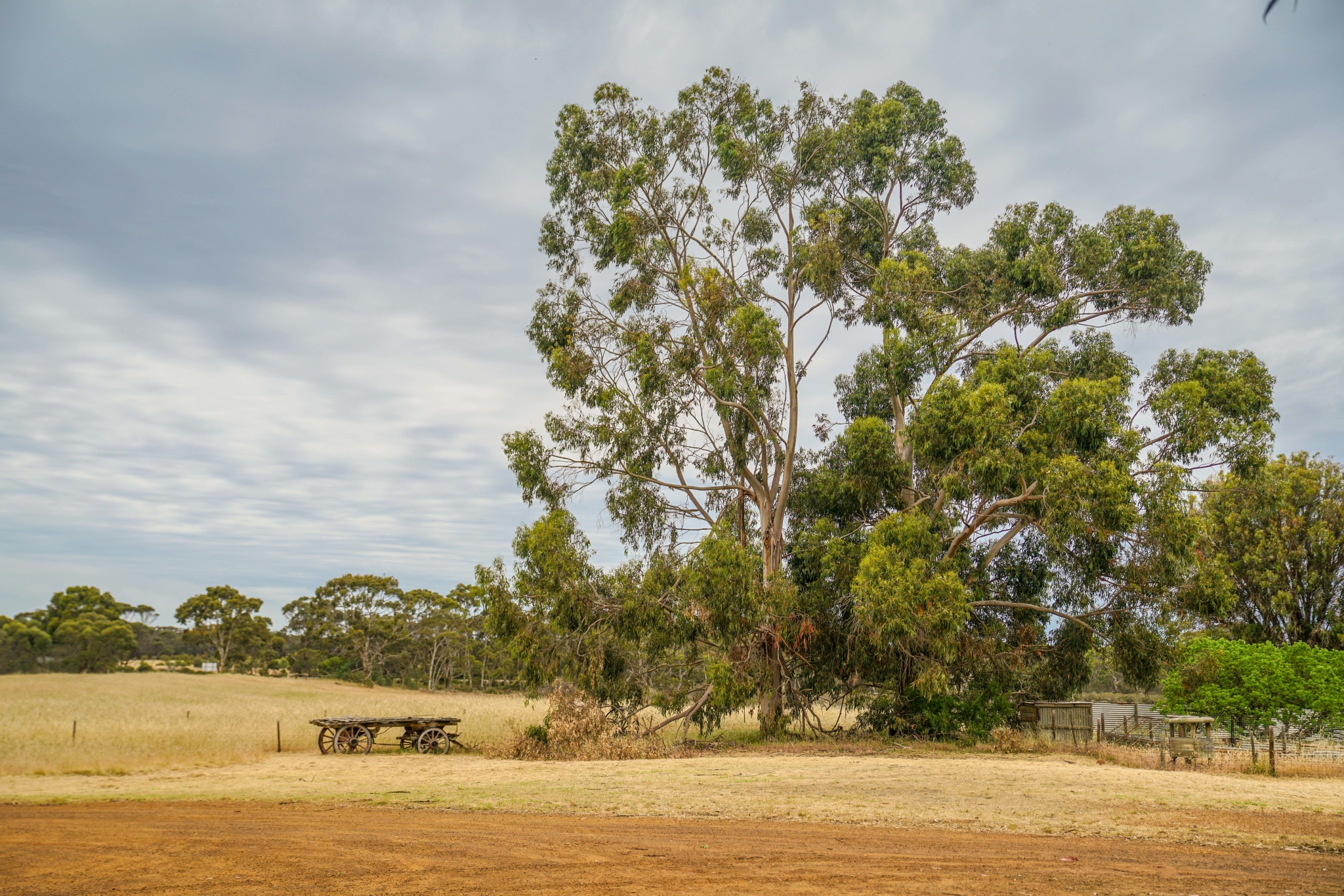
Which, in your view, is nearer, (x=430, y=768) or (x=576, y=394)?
(x=430, y=768)

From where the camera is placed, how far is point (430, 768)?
54.3ft

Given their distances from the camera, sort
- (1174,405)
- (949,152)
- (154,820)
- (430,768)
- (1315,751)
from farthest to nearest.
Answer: (949,152), (1174,405), (1315,751), (430,768), (154,820)

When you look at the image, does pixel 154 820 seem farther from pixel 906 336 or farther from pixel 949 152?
pixel 949 152

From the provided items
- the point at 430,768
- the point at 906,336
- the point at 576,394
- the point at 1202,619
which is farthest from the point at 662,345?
the point at 1202,619

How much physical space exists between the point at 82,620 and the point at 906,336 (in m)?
60.3

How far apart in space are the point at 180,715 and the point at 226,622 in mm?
38646

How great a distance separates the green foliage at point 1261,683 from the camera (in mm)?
19141

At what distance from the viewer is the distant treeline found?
195 feet

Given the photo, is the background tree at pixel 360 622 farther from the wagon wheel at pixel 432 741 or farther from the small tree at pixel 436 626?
the wagon wheel at pixel 432 741

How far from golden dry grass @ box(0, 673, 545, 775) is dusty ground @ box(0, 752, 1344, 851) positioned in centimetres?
→ 208

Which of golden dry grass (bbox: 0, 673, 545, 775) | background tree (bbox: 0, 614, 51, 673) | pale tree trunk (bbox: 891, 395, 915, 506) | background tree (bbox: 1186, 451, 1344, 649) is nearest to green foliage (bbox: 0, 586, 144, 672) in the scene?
background tree (bbox: 0, 614, 51, 673)

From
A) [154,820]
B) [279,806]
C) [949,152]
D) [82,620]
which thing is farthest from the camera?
[82,620]

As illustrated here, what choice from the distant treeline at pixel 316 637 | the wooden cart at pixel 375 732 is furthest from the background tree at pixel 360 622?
the wooden cart at pixel 375 732

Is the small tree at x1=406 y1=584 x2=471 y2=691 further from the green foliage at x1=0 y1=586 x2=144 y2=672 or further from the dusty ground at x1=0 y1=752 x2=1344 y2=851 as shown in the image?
the dusty ground at x1=0 y1=752 x2=1344 y2=851
